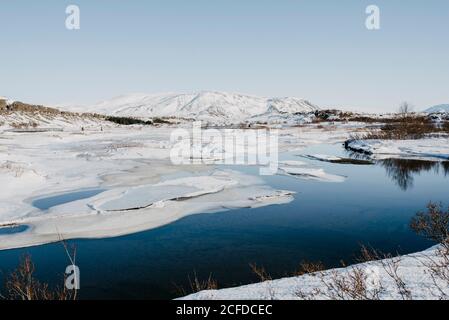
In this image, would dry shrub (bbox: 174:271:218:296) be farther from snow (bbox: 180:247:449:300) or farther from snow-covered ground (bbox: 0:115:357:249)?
snow-covered ground (bbox: 0:115:357:249)

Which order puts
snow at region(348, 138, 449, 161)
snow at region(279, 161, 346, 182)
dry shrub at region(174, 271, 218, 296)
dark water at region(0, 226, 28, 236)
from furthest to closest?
snow at region(348, 138, 449, 161) < snow at region(279, 161, 346, 182) < dark water at region(0, 226, 28, 236) < dry shrub at region(174, 271, 218, 296)

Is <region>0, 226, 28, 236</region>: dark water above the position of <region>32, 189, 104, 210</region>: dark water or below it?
below

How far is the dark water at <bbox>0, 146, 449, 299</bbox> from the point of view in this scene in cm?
712

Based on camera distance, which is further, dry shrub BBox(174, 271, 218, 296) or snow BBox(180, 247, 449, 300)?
dry shrub BBox(174, 271, 218, 296)

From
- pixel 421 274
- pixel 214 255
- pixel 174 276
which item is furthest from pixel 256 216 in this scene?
pixel 421 274

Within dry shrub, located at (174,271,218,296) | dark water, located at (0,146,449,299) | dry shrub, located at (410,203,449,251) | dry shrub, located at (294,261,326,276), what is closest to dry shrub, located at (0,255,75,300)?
dark water, located at (0,146,449,299)

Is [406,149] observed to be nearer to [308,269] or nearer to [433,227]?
[433,227]

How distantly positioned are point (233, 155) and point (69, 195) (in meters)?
15.2

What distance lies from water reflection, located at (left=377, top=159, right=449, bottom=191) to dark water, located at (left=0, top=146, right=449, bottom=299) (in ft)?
11.7

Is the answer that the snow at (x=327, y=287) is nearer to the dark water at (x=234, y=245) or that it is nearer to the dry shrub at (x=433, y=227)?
the dark water at (x=234, y=245)
